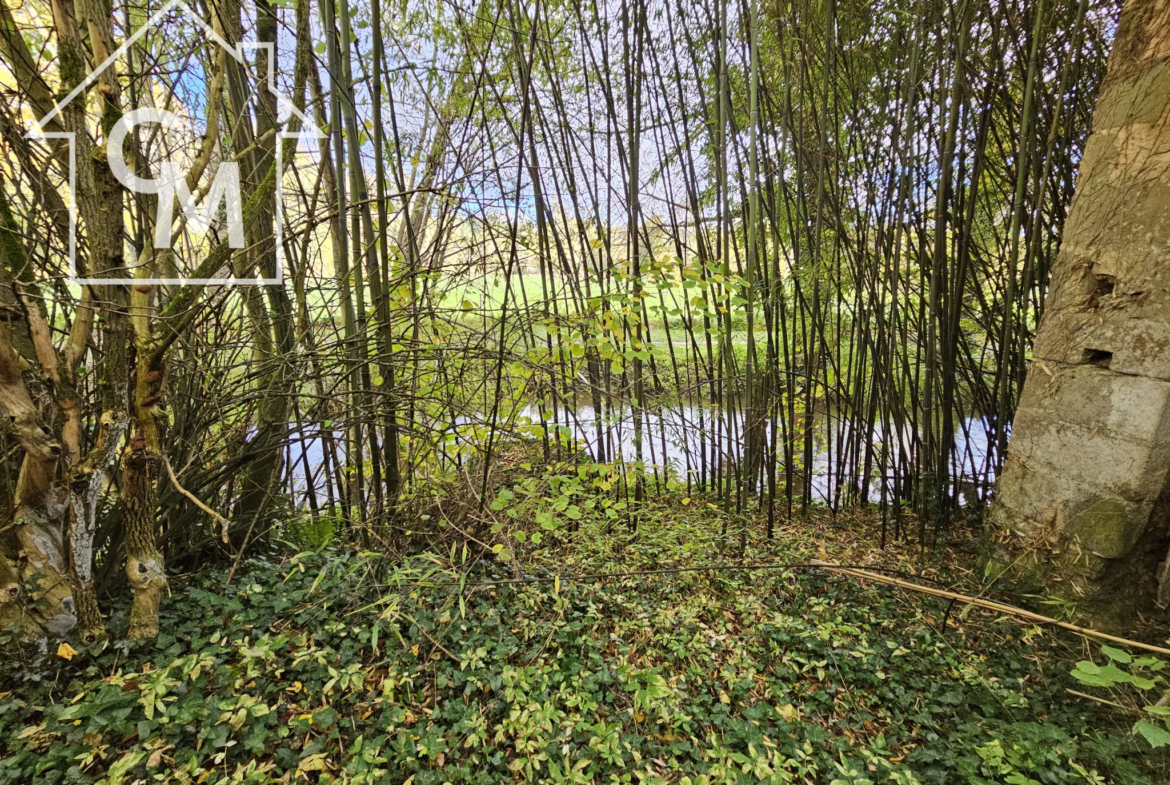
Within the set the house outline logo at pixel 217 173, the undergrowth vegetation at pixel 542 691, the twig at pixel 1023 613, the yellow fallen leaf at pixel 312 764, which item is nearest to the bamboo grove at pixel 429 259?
the house outline logo at pixel 217 173

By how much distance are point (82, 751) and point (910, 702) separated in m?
2.14

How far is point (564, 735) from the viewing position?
46.7 inches

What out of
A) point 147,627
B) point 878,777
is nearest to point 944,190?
point 878,777

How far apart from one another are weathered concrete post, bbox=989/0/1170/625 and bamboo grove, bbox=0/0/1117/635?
0.27 metres

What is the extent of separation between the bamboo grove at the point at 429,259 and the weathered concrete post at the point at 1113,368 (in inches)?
10.6

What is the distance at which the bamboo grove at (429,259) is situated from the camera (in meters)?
1.10

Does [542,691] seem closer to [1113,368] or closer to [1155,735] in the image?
[1155,735]

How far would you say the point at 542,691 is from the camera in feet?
4.26

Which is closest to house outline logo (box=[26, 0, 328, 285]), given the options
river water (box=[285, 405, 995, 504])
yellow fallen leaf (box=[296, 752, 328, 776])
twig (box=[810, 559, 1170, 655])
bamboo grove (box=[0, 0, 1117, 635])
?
bamboo grove (box=[0, 0, 1117, 635])

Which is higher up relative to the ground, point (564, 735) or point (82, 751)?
point (82, 751)

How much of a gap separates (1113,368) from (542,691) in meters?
2.08

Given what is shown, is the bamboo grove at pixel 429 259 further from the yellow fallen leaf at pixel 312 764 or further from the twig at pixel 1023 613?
the twig at pixel 1023 613

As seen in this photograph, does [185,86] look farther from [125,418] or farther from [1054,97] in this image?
[1054,97]

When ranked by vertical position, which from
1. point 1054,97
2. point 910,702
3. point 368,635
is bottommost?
point 910,702
